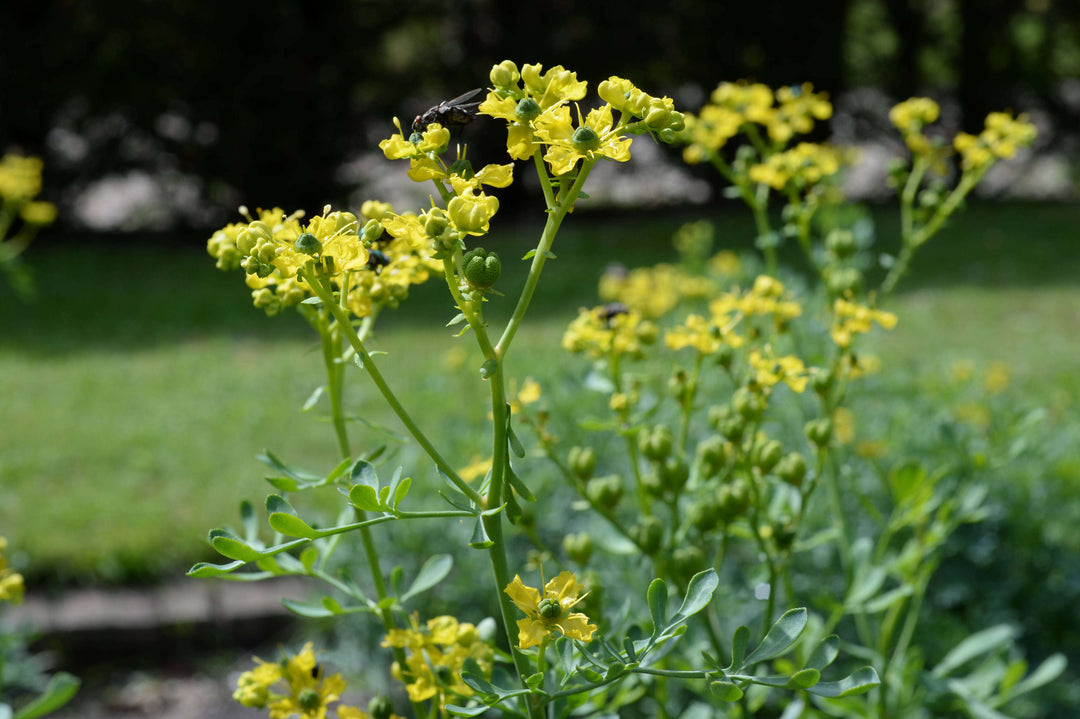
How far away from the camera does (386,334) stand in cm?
→ 529

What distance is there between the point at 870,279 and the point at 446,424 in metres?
3.63

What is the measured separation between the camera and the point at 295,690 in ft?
3.35

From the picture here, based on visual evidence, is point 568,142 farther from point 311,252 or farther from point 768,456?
point 768,456

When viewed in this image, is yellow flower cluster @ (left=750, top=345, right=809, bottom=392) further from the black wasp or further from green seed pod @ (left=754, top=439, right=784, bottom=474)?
the black wasp

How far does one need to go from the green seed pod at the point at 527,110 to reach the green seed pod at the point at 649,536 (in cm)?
54

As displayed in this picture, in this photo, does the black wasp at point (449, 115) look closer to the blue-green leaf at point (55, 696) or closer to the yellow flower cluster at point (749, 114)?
the yellow flower cluster at point (749, 114)

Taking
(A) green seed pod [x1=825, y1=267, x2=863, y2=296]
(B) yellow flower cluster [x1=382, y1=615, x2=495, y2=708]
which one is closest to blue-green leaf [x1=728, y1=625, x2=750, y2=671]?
(B) yellow flower cluster [x1=382, y1=615, x2=495, y2=708]

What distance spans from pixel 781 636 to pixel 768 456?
36 cm

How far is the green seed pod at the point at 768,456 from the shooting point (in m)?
1.18

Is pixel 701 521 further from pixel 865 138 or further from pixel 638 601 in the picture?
pixel 865 138

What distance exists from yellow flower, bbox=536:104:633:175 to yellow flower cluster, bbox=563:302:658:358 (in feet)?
1.43

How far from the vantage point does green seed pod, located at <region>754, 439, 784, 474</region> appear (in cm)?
118

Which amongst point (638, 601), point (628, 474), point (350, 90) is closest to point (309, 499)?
point (628, 474)

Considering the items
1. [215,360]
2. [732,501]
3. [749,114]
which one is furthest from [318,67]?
[732,501]
